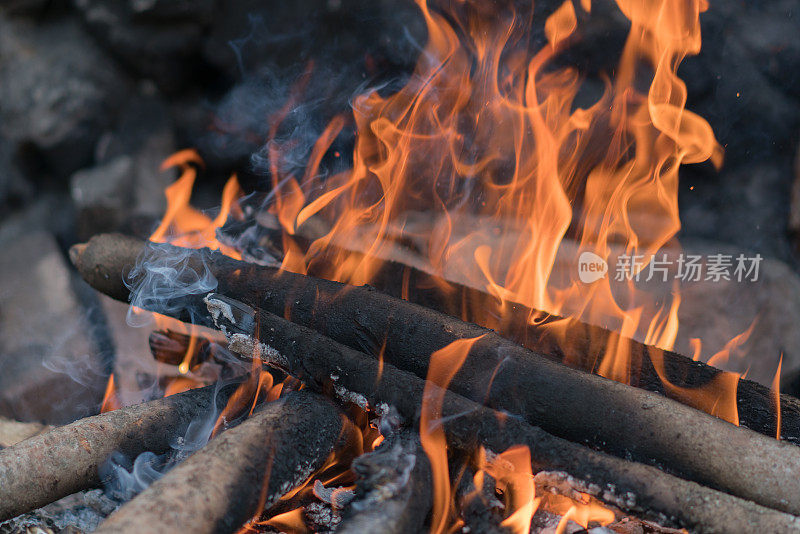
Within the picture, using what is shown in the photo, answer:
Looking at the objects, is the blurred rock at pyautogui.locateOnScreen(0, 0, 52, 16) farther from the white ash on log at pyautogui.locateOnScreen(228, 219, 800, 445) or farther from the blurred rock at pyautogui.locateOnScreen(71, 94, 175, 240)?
the white ash on log at pyautogui.locateOnScreen(228, 219, 800, 445)

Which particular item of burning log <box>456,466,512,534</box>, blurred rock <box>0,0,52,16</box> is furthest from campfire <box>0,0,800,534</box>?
blurred rock <box>0,0,52,16</box>

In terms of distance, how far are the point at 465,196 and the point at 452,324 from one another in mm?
1665

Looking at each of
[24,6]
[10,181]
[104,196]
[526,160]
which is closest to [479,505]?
[526,160]

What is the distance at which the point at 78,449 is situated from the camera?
1745 millimetres

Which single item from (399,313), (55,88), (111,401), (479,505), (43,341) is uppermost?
(55,88)

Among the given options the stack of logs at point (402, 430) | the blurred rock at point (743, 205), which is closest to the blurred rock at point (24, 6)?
the stack of logs at point (402, 430)

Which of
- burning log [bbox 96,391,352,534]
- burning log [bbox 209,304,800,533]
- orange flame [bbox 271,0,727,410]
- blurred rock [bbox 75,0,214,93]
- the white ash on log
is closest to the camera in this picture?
burning log [bbox 96,391,352,534]

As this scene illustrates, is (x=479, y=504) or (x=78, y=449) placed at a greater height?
(x=78, y=449)

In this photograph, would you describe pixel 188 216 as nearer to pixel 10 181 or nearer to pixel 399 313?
pixel 399 313

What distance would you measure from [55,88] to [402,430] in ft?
11.9

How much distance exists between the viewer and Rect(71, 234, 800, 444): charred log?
189 cm

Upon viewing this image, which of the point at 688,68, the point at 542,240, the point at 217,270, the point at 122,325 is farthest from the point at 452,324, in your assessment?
the point at 122,325

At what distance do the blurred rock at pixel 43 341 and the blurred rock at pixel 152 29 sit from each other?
1.42 metres

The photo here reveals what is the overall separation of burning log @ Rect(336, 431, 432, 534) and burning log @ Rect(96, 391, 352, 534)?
24 centimetres
